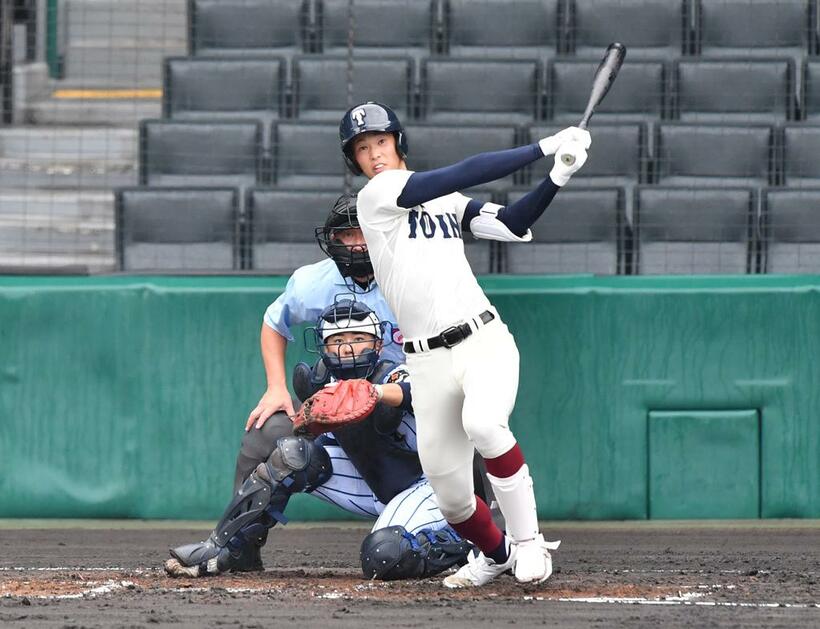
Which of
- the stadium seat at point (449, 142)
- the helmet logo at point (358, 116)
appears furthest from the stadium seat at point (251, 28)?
the helmet logo at point (358, 116)

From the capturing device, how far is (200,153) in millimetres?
7875

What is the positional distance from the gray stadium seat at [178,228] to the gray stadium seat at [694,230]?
6.82 feet

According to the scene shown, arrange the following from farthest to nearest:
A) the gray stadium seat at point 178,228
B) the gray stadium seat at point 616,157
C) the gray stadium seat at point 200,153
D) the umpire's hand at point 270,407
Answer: the gray stadium seat at point 200,153
the gray stadium seat at point 616,157
the gray stadium seat at point 178,228
the umpire's hand at point 270,407

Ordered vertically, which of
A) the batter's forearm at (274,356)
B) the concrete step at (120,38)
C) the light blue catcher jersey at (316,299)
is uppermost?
the concrete step at (120,38)

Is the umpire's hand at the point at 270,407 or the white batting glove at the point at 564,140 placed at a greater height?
the white batting glove at the point at 564,140

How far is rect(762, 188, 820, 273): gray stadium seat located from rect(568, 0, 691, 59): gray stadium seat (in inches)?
75.3

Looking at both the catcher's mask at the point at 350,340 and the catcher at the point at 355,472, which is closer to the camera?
the catcher at the point at 355,472

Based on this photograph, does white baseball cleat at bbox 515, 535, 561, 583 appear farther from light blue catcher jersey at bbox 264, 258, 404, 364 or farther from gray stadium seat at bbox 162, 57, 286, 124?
gray stadium seat at bbox 162, 57, 286, 124

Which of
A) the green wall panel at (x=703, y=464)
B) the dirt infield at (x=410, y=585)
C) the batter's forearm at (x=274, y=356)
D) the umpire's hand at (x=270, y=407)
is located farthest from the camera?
the green wall panel at (x=703, y=464)

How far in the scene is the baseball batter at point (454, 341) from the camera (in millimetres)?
4020

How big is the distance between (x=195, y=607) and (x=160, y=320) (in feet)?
7.90

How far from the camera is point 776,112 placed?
8188 mm

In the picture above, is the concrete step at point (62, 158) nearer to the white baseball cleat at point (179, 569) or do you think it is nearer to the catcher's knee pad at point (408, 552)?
the white baseball cleat at point (179, 569)

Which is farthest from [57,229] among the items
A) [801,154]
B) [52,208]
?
[801,154]
